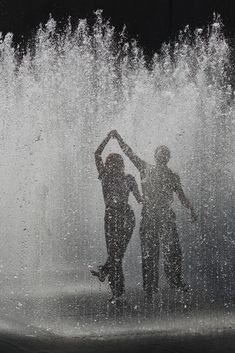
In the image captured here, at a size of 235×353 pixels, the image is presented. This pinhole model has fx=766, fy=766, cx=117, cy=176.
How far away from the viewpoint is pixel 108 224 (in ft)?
22.4

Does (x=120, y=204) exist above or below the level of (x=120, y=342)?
above

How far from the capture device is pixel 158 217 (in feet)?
22.9

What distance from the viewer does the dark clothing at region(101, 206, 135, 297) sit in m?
6.75

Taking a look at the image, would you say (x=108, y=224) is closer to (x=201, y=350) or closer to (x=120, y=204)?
(x=120, y=204)

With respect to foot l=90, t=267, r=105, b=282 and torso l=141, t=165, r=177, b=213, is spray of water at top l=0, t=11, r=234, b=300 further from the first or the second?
foot l=90, t=267, r=105, b=282

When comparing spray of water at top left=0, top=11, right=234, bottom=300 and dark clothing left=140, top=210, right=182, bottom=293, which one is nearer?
dark clothing left=140, top=210, right=182, bottom=293

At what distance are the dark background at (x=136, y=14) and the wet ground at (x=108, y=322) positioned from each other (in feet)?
13.9

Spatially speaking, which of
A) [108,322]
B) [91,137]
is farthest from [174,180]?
[91,137]

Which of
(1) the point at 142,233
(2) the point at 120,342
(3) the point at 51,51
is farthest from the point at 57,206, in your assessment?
(2) the point at 120,342

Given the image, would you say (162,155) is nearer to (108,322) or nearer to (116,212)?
(116,212)

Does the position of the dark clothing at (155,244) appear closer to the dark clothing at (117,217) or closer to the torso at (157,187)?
the torso at (157,187)

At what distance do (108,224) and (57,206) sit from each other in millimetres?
4685

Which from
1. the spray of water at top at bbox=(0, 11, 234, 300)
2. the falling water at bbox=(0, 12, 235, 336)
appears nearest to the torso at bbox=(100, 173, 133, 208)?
the falling water at bbox=(0, 12, 235, 336)

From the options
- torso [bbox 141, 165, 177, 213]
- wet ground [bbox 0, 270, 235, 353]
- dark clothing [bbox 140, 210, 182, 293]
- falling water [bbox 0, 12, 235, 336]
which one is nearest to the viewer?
wet ground [bbox 0, 270, 235, 353]
